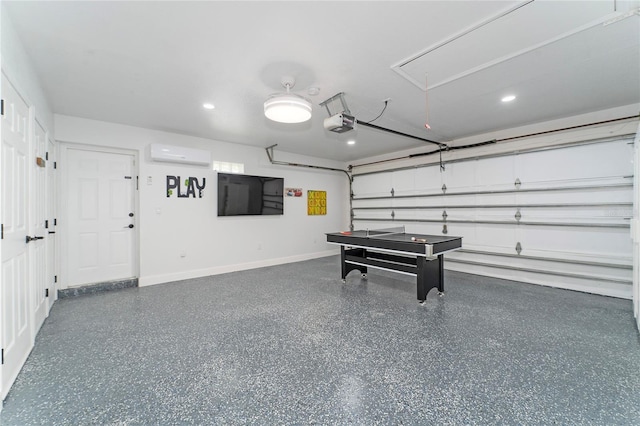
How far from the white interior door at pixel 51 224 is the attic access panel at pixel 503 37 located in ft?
14.7

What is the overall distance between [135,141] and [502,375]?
18.4 feet

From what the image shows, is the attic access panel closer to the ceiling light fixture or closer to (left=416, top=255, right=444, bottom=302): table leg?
the ceiling light fixture

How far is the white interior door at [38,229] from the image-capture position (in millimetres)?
2467

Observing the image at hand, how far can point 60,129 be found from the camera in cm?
379

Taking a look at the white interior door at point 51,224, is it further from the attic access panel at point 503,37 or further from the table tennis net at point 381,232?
the attic access panel at point 503,37

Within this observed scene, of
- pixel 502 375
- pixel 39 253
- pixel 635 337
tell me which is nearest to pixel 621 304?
pixel 635 337

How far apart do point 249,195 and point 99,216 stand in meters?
2.49

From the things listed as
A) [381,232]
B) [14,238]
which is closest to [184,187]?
[14,238]

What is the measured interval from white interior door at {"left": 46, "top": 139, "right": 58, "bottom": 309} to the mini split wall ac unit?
1.21 m

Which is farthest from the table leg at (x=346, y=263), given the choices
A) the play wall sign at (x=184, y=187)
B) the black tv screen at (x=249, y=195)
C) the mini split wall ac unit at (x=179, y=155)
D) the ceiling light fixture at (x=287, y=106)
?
the mini split wall ac unit at (x=179, y=155)

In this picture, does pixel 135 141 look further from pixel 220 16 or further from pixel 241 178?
pixel 220 16

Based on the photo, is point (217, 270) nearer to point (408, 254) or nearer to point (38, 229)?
point (38, 229)

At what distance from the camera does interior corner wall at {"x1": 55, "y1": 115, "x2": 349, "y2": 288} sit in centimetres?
437

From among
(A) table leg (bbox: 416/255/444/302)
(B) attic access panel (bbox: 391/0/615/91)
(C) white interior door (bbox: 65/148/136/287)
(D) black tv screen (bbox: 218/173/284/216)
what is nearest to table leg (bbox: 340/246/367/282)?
(A) table leg (bbox: 416/255/444/302)
